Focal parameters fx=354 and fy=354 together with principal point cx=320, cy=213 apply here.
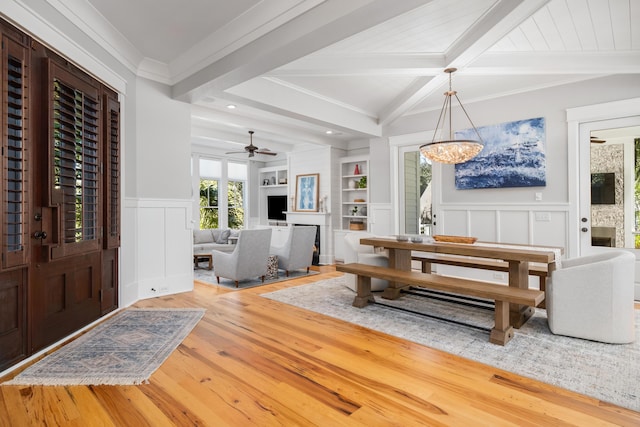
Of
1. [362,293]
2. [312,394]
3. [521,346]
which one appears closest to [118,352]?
[312,394]

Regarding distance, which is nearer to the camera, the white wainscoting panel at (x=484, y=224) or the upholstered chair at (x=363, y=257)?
the upholstered chair at (x=363, y=257)

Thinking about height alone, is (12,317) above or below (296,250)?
below

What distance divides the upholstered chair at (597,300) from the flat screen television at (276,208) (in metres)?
6.72

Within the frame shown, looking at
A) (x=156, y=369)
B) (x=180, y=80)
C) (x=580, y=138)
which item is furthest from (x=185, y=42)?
(x=580, y=138)

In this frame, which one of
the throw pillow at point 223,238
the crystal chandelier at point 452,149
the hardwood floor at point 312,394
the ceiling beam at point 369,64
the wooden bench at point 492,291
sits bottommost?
the hardwood floor at point 312,394

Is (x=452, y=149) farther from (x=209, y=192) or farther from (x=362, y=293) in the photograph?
(x=209, y=192)

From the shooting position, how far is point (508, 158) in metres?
4.94

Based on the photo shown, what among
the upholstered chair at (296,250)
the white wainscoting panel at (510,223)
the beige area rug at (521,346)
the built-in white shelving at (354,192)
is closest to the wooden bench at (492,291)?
the beige area rug at (521,346)

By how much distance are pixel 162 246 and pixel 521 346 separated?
390 centimetres

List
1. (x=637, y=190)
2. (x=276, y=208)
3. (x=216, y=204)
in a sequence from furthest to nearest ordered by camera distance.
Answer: (x=276, y=208) → (x=216, y=204) → (x=637, y=190)

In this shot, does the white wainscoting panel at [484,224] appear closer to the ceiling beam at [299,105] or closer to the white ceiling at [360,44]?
the white ceiling at [360,44]

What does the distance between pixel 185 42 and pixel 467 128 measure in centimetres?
402

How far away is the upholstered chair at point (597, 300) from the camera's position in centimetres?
277

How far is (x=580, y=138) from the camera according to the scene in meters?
4.43
